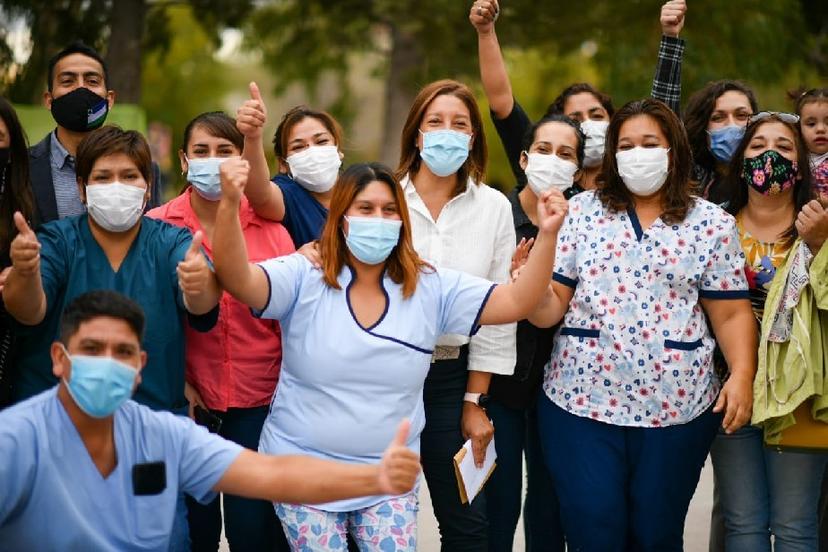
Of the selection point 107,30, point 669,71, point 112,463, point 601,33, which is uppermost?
point 601,33

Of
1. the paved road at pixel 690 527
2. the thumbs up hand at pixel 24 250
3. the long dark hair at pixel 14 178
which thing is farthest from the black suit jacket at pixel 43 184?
the paved road at pixel 690 527

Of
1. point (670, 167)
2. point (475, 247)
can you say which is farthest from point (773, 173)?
point (475, 247)

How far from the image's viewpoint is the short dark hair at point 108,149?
4.53 m

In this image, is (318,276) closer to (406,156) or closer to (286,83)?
(406,156)

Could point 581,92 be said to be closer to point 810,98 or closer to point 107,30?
point 810,98

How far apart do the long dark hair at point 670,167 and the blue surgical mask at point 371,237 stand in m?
0.99

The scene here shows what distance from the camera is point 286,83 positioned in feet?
→ 49.4

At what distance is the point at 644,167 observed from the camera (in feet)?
15.7

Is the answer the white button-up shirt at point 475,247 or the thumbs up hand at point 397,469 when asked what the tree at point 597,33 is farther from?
the thumbs up hand at point 397,469

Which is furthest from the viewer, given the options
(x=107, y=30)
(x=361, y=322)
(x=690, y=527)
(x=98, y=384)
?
(x=107, y=30)

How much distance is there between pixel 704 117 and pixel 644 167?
1.18 meters

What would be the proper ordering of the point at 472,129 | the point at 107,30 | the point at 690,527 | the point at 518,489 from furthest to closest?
1. the point at 107,30
2. the point at 690,527
3. the point at 518,489
4. the point at 472,129

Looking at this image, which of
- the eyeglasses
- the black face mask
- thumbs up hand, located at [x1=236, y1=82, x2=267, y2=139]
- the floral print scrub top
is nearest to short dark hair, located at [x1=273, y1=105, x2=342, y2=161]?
thumbs up hand, located at [x1=236, y1=82, x2=267, y2=139]

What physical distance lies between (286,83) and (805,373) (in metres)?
11.1
